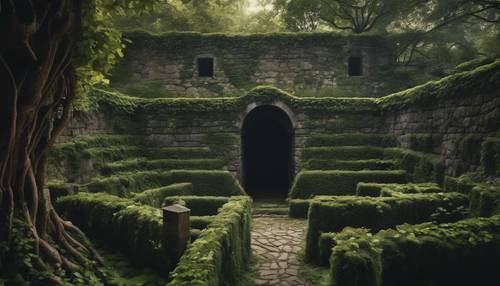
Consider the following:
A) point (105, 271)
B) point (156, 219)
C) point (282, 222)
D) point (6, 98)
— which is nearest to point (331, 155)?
point (282, 222)

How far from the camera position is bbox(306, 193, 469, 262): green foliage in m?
6.28

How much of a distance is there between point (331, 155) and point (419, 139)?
2.94 meters

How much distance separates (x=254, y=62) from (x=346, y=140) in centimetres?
704

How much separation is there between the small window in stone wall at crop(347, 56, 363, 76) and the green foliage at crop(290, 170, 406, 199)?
27.9 feet

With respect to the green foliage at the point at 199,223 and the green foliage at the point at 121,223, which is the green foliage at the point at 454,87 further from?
the green foliage at the point at 121,223

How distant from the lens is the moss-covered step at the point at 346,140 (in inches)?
470

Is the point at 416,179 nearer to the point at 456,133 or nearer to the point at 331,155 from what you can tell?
the point at 456,133

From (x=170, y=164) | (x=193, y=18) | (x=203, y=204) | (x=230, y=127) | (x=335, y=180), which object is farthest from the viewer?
(x=193, y=18)

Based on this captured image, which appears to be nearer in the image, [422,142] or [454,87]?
[454,87]

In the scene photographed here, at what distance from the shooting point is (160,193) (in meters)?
8.71

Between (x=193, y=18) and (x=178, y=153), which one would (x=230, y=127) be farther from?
(x=193, y=18)

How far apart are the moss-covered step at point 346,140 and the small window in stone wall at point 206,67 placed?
740 cm

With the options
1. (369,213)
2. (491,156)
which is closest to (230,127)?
(369,213)

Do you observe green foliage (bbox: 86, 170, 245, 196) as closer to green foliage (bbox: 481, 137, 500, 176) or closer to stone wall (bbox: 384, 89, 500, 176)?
→ stone wall (bbox: 384, 89, 500, 176)
